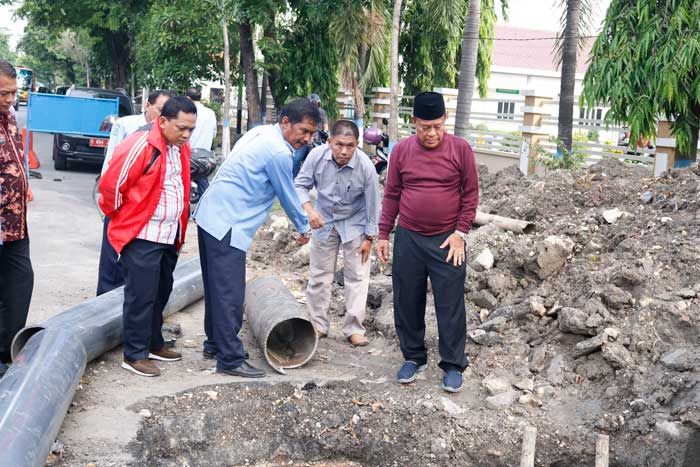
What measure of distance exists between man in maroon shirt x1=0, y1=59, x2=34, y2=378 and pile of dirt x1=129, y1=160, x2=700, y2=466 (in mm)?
1115

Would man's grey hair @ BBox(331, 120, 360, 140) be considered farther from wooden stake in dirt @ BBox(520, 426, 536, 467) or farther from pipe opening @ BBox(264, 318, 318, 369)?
wooden stake in dirt @ BBox(520, 426, 536, 467)

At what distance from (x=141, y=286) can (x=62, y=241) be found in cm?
516

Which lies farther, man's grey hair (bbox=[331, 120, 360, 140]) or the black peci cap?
man's grey hair (bbox=[331, 120, 360, 140])

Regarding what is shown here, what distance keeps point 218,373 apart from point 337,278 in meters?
2.69

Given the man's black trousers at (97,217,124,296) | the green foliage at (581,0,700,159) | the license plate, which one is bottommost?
the man's black trousers at (97,217,124,296)

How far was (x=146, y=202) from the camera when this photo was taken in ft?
15.9

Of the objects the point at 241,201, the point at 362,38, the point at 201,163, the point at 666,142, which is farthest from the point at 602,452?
the point at 362,38

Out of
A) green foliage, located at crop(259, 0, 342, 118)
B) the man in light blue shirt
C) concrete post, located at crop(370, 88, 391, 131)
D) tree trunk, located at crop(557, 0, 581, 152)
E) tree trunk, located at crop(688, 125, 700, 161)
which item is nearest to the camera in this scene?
the man in light blue shirt

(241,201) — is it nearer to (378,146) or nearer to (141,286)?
(141,286)

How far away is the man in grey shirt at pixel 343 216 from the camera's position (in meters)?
5.86

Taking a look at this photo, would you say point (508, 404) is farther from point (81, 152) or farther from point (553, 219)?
point (81, 152)

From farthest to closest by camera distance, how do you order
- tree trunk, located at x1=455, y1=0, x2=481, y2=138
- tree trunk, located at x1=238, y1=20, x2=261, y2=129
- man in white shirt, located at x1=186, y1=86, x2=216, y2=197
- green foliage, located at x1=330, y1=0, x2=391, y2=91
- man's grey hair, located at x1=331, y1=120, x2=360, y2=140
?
1. tree trunk, located at x1=238, y1=20, x2=261, y2=129
2. green foliage, located at x1=330, y1=0, x2=391, y2=91
3. tree trunk, located at x1=455, y1=0, x2=481, y2=138
4. man in white shirt, located at x1=186, y1=86, x2=216, y2=197
5. man's grey hair, located at x1=331, y1=120, x2=360, y2=140

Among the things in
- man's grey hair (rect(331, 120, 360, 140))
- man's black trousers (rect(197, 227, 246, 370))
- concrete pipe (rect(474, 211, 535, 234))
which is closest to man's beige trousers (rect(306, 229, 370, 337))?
man's grey hair (rect(331, 120, 360, 140))

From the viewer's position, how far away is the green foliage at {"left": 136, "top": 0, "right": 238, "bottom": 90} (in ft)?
64.2
